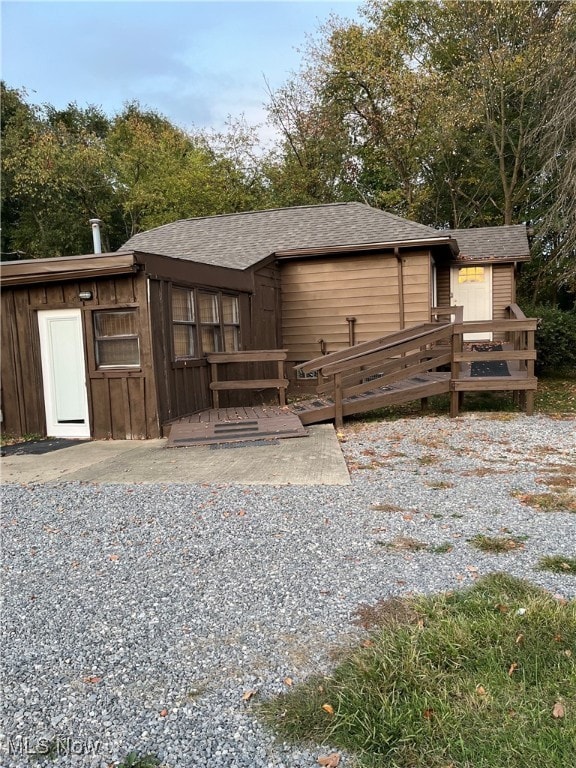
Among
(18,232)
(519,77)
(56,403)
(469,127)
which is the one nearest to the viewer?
(56,403)

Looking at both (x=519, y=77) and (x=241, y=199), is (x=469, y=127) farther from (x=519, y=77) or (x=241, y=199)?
(x=241, y=199)

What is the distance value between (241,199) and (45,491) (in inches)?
866

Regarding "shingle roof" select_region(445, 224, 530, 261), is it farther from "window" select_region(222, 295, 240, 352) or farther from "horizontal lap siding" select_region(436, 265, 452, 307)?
"window" select_region(222, 295, 240, 352)

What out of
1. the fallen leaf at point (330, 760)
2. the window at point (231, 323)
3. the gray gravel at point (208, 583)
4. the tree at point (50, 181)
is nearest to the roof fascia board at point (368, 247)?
the window at point (231, 323)

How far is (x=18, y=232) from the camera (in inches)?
1079

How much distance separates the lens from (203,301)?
977 cm

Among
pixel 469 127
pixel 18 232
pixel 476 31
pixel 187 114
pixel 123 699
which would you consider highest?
pixel 187 114

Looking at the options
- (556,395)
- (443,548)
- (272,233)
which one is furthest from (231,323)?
(443,548)

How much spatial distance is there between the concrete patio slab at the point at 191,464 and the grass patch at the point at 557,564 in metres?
2.25

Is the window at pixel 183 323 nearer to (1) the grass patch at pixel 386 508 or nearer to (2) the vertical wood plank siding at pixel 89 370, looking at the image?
(2) the vertical wood plank siding at pixel 89 370

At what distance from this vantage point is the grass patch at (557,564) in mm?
3297

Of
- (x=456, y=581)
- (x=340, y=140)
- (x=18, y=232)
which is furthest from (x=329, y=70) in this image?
A: (x=456, y=581)

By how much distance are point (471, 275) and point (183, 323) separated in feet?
31.7

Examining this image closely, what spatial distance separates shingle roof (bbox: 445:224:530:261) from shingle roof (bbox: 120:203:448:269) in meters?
3.13
